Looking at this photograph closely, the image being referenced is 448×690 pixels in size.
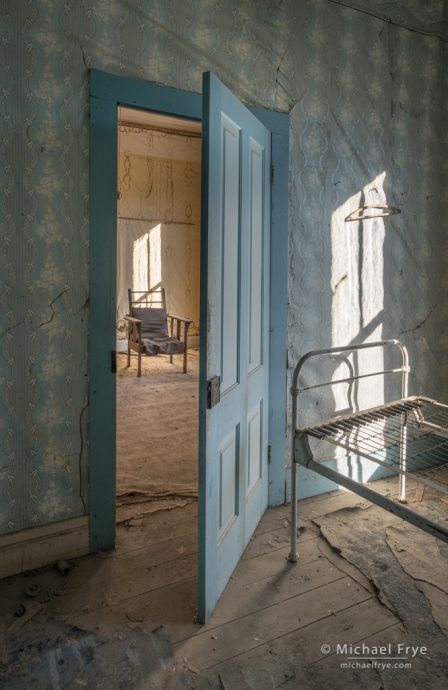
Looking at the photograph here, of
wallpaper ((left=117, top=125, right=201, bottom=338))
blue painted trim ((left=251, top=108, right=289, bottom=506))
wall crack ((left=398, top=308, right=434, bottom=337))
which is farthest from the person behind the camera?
wallpaper ((left=117, top=125, right=201, bottom=338))

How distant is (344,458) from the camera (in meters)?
3.11

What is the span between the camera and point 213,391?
1828mm

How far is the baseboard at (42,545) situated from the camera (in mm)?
2182

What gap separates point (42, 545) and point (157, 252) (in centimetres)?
642

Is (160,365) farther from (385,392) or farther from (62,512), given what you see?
(62,512)

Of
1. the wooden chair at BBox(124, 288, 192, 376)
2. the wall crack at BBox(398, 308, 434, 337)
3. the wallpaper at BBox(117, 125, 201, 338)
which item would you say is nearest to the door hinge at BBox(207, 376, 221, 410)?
the wall crack at BBox(398, 308, 434, 337)

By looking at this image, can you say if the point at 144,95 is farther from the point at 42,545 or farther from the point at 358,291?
the point at 42,545

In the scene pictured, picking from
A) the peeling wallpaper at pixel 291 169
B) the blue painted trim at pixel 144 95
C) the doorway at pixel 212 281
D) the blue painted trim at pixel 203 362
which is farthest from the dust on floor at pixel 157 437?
the blue painted trim at pixel 144 95

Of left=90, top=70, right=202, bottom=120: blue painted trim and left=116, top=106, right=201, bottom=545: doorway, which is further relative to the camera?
left=116, top=106, right=201, bottom=545: doorway

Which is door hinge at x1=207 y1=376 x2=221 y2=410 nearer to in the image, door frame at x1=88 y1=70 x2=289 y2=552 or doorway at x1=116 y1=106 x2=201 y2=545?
door frame at x1=88 y1=70 x2=289 y2=552

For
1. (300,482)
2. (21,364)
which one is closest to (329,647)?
(300,482)

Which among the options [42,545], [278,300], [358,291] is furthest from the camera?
[358,291]

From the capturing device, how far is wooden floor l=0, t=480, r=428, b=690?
167 cm

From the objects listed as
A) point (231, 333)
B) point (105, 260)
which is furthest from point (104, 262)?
point (231, 333)
